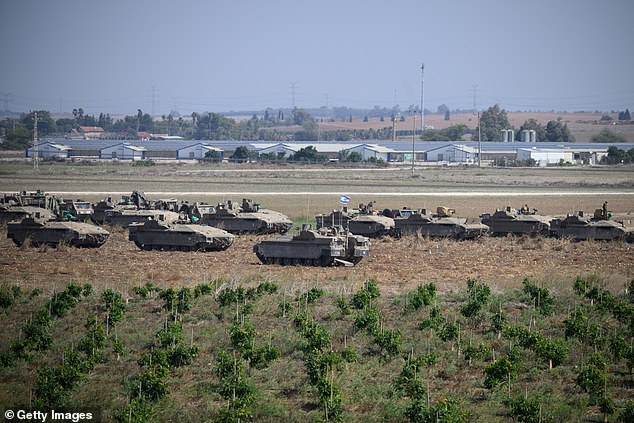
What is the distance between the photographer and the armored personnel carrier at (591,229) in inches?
1722

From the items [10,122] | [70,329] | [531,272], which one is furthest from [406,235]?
[10,122]

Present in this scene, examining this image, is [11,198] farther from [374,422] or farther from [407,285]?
[374,422]

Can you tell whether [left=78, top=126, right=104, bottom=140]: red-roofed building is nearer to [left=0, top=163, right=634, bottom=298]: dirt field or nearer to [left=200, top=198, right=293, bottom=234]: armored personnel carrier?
[left=0, top=163, right=634, bottom=298]: dirt field

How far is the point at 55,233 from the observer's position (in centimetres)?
4162

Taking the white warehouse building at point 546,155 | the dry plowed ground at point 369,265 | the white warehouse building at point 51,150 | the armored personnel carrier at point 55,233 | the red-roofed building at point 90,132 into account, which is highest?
the red-roofed building at point 90,132

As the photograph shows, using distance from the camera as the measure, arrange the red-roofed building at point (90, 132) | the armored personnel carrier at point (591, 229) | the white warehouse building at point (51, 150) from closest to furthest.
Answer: the armored personnel carrier at point (591, 229) < the white warehouse building at point (51, 150) < the red-roofed building at point (90, 132)

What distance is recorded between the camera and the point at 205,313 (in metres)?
27.9

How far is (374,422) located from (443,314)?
7.07 metres

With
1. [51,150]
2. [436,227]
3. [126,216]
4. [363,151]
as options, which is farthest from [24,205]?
[51,150]

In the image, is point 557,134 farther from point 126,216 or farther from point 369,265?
point 369,265

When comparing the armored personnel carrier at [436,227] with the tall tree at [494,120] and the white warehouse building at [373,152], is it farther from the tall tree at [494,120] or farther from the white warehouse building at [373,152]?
the tall tree at [494,120]

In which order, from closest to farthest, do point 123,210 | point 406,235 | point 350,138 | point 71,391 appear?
point 71,391, point 406,235, point 123,210, point 350,138

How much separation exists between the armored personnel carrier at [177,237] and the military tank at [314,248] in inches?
158

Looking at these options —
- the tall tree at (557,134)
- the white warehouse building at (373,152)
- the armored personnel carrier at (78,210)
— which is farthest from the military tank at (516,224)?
the tall tree at (557,134)
